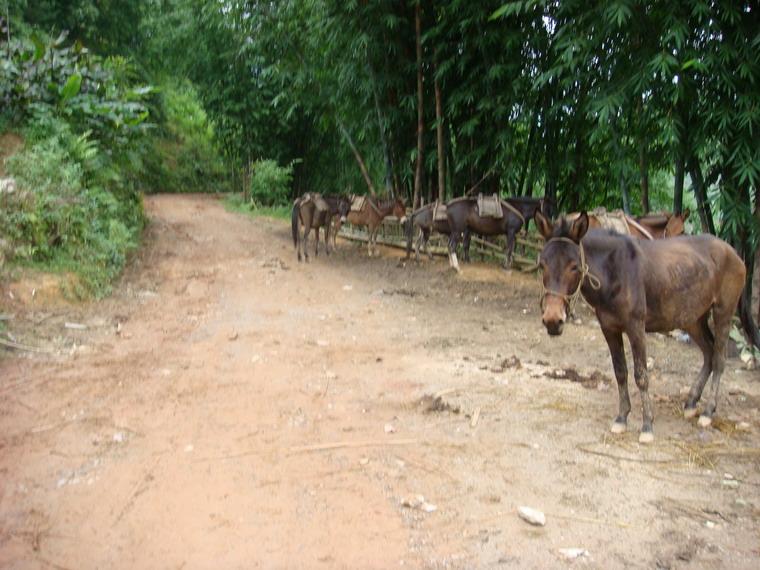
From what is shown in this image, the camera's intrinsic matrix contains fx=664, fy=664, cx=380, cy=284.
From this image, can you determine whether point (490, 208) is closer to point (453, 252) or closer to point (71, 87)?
point (453, 252)

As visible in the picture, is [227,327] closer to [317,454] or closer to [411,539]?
[317,454]

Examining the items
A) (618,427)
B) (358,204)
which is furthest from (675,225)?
(358,204)

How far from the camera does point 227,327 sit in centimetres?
750

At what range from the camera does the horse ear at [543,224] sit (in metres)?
3.86

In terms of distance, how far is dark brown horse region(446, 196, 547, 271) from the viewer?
462 inches

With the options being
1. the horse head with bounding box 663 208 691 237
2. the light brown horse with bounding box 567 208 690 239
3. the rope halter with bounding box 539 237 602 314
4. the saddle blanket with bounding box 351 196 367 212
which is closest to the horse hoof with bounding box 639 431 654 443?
the rope halter with bounding box 539 237 602 314

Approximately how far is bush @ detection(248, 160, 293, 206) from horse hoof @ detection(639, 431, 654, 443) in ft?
57.3

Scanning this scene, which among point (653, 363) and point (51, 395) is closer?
point (51, 395)

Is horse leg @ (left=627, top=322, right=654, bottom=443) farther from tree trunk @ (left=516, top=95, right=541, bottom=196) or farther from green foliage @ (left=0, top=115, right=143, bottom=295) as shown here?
tree trunk @ (left=516, top=95, right=541, bottom=196)

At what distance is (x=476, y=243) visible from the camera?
1371 cm

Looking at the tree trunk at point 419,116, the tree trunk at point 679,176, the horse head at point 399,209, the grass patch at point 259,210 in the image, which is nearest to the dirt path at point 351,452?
the tree trunk at point 679,176

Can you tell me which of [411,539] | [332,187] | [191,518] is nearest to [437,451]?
[411,539]

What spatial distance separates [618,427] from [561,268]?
1294mm

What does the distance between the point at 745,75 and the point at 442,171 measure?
7240 mm
